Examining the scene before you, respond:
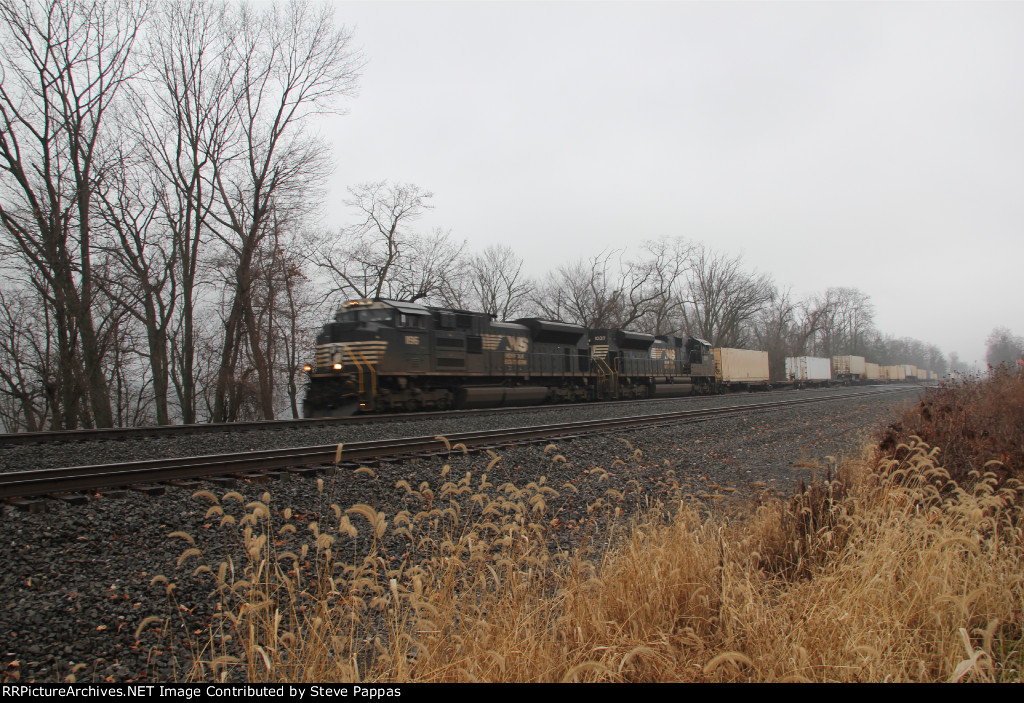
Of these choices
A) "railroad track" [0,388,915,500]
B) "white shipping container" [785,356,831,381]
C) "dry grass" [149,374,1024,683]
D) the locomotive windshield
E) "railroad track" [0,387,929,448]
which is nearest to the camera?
"dry grass" [149,374,1024,683]

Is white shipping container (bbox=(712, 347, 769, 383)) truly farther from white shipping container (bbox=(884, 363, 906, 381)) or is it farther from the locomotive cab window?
white shipping container (bbox=(884, 363, 906, 381))

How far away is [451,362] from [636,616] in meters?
14.1

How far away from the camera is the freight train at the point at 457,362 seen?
49.6 ft

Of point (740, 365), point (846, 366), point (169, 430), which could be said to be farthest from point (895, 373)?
point (169, 430)

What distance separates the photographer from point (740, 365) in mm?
37375

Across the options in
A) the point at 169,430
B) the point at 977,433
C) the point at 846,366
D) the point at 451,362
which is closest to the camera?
the point at 977,433

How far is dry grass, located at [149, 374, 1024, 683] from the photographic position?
250 centimetres

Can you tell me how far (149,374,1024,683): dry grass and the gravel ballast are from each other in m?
0.26

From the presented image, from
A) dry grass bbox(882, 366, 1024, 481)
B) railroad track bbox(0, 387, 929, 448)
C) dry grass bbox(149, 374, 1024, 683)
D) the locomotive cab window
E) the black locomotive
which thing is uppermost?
the locomotive cab window

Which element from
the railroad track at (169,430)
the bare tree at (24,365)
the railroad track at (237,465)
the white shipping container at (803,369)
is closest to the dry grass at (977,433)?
the railroad track at (237,465)

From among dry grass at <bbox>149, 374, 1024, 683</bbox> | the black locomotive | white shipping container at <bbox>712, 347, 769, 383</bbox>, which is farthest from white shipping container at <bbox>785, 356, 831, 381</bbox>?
dry grass at <bbox>149, 374, 1024, 683</bbox>

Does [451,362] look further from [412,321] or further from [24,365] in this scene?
[24,365]

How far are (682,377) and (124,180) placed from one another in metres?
26.3

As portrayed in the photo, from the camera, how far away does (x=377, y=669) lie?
8.59 feet
